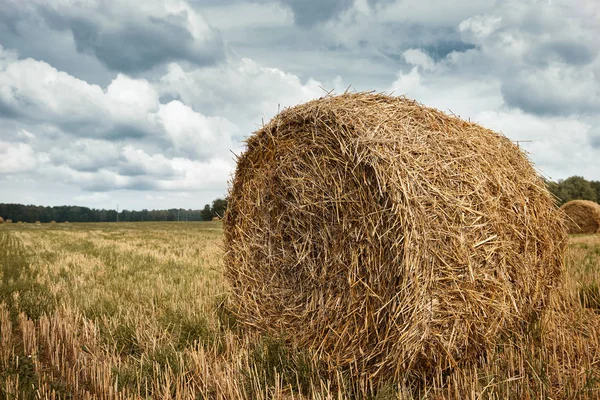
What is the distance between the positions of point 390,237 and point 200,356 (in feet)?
6.39

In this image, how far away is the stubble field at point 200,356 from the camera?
360cm

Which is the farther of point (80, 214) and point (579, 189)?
point (80, 214)

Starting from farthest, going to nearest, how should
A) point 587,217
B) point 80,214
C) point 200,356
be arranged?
point 80,214
point 587,217
point 200,356

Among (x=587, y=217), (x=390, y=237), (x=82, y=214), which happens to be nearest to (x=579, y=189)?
(x=587, y=217)

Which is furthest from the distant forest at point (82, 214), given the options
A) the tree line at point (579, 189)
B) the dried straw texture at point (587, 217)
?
the dried straw texture at point (587, 217)

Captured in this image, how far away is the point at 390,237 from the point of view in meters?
3.69

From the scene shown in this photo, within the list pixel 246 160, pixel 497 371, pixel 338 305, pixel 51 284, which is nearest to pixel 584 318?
pixel 497 371

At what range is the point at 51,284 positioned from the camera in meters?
8.20

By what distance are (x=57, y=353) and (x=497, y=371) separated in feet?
13.0

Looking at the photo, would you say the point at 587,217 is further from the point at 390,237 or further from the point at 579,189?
the point at 579,189

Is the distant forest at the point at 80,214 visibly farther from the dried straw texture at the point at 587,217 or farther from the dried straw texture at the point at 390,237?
the dried straw texture at the point at 390,237

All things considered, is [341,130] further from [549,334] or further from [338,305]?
[549,334]

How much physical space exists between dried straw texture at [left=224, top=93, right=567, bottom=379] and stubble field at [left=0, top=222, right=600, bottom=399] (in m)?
0.24

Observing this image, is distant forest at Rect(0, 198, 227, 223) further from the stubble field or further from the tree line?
the stubble field
